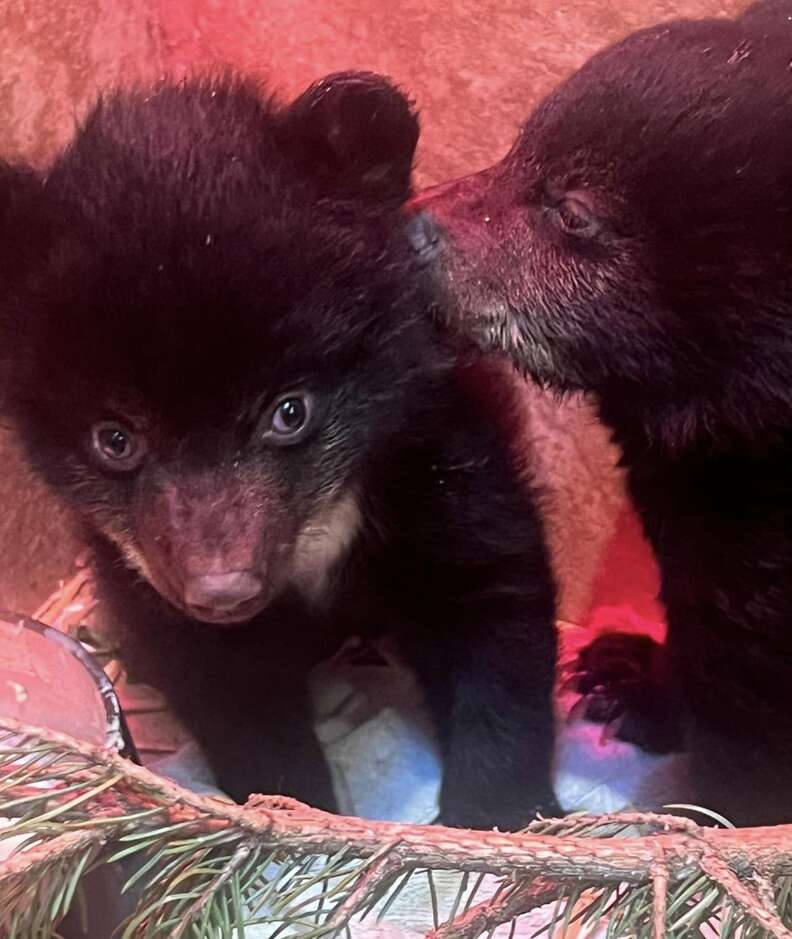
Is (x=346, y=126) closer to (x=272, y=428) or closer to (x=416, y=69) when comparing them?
(x=272, y=428)

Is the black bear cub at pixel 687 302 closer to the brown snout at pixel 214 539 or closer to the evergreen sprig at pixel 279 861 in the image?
the brown snout at pixel 214 539

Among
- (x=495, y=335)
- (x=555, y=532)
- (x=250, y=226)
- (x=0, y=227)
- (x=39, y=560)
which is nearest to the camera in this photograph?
(x=250, y=226)

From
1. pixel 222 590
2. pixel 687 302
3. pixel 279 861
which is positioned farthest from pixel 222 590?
pixel 687 302

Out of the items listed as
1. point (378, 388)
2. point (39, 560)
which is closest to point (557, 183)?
point (378, 388)

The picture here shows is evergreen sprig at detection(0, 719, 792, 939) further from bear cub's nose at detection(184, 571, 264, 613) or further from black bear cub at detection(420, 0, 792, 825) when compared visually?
black bear cub at detection(420, 0, 792, 825)

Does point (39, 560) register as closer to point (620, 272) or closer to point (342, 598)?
point (342, 598)

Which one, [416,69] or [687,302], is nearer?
[687,302]
